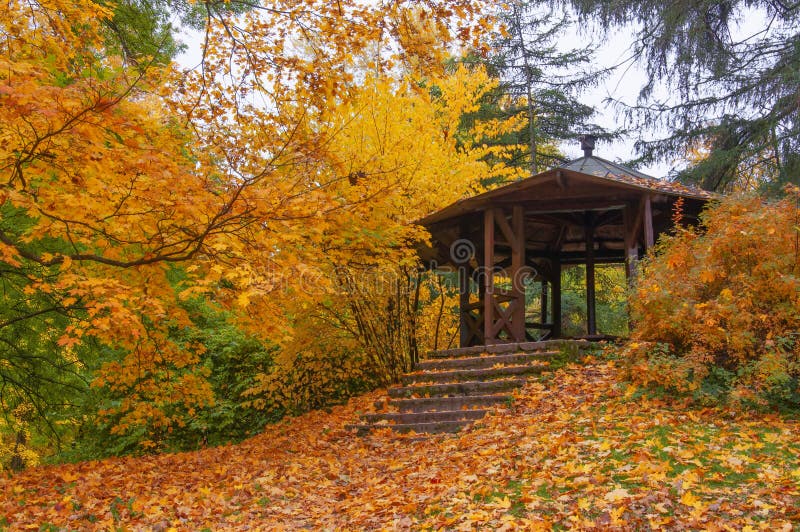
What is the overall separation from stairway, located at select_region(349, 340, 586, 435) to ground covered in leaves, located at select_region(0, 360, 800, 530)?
1.02 feet

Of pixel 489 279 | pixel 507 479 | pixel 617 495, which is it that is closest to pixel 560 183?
pixel 489 279

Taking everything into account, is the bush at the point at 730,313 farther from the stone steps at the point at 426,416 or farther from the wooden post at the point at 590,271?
the wooden post at the point at 590,271

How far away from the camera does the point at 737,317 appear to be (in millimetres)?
6266

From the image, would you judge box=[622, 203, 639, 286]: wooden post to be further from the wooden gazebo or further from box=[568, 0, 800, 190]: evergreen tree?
box=[568, 0, 800, 190]: evergreen tree

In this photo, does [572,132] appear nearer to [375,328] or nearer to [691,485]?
[375,328]

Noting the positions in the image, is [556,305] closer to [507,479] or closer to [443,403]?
[443,403]

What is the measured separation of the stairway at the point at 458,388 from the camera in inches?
306

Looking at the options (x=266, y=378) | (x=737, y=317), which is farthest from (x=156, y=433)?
(x=737, y=317)

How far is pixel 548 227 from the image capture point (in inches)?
499

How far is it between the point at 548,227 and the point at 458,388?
539 cm

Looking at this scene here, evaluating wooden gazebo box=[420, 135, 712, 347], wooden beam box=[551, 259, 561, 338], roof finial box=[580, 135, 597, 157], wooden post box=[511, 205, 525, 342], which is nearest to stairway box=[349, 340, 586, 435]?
wooden gazebo box=[420, 135, 712, 347]

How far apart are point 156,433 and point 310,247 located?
307 inches

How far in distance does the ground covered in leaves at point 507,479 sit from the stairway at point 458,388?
311mm

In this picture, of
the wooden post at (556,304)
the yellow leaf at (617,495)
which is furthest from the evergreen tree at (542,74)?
the yellow leaf at (617,495)
